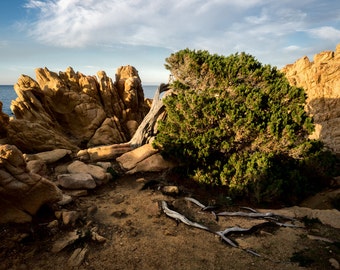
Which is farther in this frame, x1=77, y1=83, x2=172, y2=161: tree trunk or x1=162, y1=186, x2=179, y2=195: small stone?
x1=77, y1=83, x2=172, y2=161: tree trunk

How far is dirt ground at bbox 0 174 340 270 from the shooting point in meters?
6.60

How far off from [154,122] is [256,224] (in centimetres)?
1131

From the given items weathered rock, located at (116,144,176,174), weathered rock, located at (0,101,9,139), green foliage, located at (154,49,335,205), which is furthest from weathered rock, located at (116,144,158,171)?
weathered rock, located at (0,101,9,139)

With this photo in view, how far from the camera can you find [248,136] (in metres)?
12.2

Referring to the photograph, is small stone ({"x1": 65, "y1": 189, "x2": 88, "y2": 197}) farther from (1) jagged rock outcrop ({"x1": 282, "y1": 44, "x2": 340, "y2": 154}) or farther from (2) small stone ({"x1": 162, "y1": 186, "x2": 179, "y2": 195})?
(1) jagged rock outcrop ({"x1": 282, "y1": 44, "x2": 340, "y2": 154})

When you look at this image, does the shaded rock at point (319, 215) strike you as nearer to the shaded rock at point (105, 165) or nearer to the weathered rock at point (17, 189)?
the weathered rock at point (17, 189)

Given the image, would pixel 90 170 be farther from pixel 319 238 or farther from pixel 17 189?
pixel 319 238

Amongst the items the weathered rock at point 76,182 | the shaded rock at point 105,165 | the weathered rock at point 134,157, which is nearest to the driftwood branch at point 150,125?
the weathered rock at point 134,157

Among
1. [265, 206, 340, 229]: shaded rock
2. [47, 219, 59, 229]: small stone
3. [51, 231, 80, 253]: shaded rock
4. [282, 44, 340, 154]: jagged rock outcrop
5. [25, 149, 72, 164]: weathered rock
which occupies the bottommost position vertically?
[265, 206, 340, 229]: shaded rock

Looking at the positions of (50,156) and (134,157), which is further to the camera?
(134,157)

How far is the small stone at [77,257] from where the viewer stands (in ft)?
21.2

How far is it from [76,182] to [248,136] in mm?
9136

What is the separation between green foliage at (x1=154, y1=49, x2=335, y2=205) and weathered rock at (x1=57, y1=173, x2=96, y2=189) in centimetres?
459

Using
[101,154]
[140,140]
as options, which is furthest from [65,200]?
[140,140]
